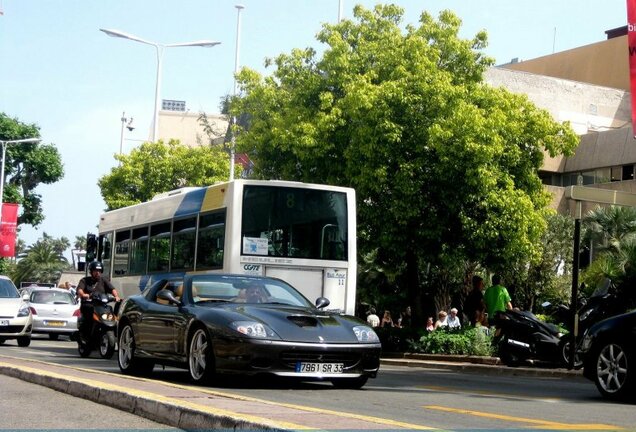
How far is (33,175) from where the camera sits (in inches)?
3361

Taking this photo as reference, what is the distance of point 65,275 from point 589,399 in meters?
59.8

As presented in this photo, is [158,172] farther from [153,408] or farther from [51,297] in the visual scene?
[153,408]

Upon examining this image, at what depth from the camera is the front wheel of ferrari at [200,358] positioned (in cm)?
1252

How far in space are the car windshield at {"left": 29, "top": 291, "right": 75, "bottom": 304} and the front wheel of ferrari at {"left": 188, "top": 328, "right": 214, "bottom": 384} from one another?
2019 cm

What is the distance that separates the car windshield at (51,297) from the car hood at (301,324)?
2053cm

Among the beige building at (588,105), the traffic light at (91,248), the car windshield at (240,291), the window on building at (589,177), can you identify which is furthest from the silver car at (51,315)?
the window on building at (589,177)

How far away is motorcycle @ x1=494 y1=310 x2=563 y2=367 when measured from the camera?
65.6 ft

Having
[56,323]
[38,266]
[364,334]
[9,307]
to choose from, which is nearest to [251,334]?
[364,334]

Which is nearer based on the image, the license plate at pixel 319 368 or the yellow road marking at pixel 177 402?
the yellow road marking at pixel 177 402

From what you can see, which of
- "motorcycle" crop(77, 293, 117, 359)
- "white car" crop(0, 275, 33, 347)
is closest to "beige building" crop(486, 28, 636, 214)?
"white car" crop(0, 275, 33, 347)

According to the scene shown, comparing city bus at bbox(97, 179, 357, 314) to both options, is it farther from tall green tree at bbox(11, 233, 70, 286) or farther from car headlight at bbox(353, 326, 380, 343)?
tall green tree at bbox(11, 233, 70, 286)

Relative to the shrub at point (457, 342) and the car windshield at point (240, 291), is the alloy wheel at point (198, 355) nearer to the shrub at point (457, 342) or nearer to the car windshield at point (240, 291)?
the car windshield at point (240, 291)

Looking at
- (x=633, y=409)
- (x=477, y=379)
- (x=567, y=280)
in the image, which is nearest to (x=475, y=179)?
(x=477, y=379)

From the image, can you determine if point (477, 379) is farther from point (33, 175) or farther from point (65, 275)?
point (33, 175)
